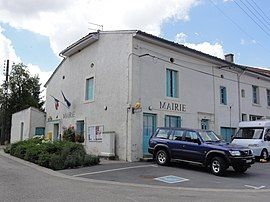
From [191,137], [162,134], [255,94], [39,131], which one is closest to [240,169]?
[191,137]

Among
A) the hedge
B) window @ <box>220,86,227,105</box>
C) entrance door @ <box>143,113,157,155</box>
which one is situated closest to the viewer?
the hedge

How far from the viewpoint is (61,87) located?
84.1ft

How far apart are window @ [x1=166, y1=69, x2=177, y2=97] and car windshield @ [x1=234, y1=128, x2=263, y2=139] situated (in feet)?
15.8

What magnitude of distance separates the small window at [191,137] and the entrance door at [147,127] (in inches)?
148

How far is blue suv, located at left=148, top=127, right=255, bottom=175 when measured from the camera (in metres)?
12.9

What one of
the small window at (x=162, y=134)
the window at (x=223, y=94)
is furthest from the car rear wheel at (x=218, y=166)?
the window at (x=223, y=94)

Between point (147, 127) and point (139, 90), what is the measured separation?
2132 millimetres

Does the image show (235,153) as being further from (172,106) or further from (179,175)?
(172,106)

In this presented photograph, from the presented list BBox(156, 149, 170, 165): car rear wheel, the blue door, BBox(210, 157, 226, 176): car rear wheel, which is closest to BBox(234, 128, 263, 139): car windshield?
the blue door

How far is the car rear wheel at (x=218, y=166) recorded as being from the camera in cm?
1290

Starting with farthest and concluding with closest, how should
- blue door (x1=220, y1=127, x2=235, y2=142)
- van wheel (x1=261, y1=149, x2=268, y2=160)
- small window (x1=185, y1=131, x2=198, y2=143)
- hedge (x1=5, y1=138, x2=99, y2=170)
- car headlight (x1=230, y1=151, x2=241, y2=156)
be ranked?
blue door (x1=220, y1=127, x2=235, y2=142)
van wheel (x1=261, y1=149, x2=268, y2=160)
hedge (x1=5, y1=138, x2=99, y2=170)
small window (x1=185, y1=131, x2=198, y2=143)
car headlight (x1=230, y1=151, x2=241, y2=156)

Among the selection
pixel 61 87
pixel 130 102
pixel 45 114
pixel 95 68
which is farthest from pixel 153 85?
pixel 45 114

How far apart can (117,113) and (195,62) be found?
272 inches

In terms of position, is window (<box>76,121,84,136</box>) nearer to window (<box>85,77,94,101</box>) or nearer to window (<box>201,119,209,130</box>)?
window (<box>85,77,94,101</box>)
